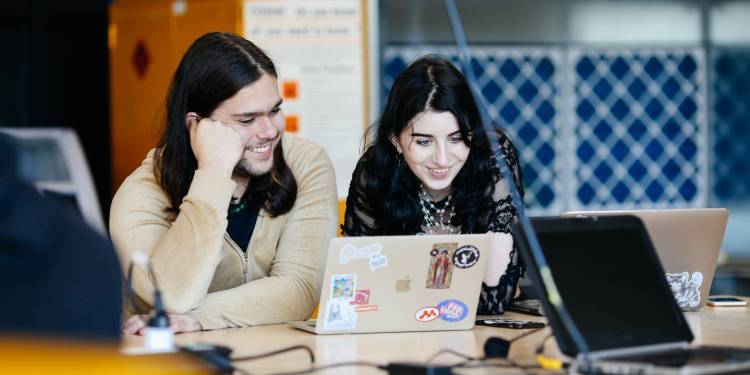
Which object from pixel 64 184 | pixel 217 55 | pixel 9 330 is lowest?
pixel 64 184

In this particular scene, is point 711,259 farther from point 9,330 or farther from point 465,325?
point 9,330

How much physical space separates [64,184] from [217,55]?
193 cm

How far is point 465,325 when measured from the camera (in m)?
1.79

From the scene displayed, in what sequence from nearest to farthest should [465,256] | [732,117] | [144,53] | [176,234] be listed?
[465,256] < [176,234] < [144,53] < [732,117]

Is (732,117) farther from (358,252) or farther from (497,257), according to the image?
(358,252)

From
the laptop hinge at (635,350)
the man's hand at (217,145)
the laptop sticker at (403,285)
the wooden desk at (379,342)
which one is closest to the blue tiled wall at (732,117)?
the wooden desk at (379,342)

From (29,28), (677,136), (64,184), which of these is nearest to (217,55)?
(64,184)

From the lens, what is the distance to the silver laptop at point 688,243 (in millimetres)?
1902

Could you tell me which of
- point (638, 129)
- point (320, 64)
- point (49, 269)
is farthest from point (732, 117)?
point (49, 269)

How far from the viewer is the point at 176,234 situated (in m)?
1.91

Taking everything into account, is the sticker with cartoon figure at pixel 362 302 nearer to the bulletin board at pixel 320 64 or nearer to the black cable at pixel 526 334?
the black cable at pixel 526 334

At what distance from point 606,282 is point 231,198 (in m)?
0.90

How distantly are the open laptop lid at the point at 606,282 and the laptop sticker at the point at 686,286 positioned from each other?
0.51 metres

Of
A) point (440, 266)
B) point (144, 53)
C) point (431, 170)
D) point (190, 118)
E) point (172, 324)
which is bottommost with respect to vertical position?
point (172, 324)
